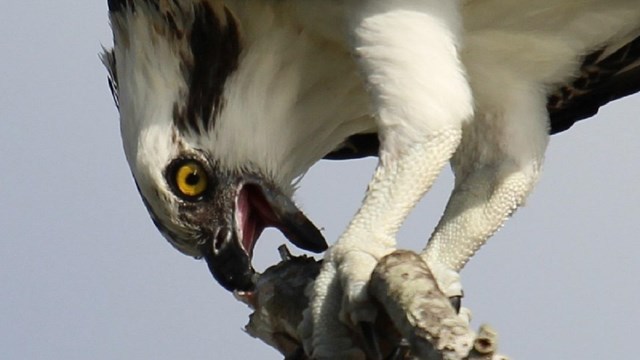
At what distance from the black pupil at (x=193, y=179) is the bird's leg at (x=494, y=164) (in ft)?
2.82

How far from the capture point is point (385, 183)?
593 centimetres

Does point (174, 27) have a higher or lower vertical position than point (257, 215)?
higher

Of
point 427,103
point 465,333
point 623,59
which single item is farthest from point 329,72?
point 465,333

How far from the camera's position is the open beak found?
6.43 metres

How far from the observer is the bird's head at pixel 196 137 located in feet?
21.4

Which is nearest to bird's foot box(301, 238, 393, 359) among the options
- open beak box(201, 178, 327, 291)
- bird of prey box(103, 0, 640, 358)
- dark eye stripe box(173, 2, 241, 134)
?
bird of prey box(103, 0, 640, 358)

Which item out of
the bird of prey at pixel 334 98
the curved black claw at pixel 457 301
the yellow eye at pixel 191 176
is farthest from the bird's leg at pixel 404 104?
the yellow eye at pixel 191 176

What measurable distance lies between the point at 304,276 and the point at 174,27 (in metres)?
1.33

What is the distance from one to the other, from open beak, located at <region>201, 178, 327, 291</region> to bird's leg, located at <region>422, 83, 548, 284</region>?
0.47 metres

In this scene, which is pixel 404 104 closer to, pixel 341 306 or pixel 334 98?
pixel 334 98

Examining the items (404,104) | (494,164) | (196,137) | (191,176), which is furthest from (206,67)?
(494,164)

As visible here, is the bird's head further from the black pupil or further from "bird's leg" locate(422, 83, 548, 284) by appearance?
"bird's leg" locate(422, 83, 548, 284)

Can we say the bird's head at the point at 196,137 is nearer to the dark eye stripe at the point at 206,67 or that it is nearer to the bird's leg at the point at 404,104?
the dark eye stripe at the point at 206,67

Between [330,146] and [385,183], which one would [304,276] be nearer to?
[385,183]
